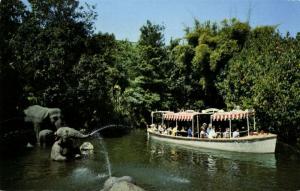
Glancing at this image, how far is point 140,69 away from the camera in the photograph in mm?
40719

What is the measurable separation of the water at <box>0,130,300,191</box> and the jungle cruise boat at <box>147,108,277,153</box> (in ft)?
2.05

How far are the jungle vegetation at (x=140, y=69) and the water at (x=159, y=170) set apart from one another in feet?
16.0

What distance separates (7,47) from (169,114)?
38.7 feet

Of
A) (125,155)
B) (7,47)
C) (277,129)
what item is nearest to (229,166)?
(125,155)

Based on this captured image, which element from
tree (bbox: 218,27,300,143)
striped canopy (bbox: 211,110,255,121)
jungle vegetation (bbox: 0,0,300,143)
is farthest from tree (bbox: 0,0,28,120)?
tree (bbox: 218,27,300,143)

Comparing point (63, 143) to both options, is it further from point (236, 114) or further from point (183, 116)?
point (183, 116)

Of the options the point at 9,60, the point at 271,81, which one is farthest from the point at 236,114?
the point at 9,60

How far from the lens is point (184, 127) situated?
34.3m

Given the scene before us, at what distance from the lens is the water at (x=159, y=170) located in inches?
688

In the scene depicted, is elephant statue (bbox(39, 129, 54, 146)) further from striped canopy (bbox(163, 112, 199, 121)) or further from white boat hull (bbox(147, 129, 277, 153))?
white boat hull (bbox(147, 129, 277, 153))

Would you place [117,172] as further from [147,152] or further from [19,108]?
[19,108]

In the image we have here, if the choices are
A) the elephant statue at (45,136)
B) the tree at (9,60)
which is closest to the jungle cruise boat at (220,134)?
the elephant statue at (45,136)

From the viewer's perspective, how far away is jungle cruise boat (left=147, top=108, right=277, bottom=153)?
25938mm

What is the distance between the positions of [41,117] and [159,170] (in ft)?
36.4
